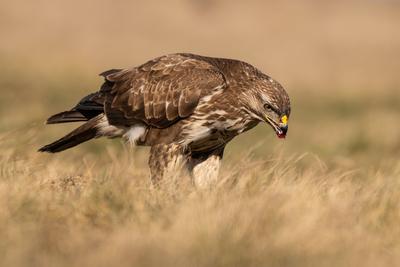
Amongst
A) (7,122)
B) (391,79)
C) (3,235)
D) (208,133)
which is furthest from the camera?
(391,79)

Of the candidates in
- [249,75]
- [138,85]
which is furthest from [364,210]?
[138,85]

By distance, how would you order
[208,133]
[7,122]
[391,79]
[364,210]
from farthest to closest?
[391,79], [7,122], [208,133], [364,210]

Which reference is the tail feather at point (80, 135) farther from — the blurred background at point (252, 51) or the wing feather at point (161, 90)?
the blurred background at point (252, 51)

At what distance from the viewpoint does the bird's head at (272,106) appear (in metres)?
7.59

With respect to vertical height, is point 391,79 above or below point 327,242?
below

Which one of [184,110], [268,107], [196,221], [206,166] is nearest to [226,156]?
[206,166]

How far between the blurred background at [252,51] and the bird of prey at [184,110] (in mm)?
4609

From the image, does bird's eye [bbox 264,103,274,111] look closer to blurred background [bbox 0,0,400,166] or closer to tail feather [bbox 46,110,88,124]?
tail feather [bbox 46,110,88,124]

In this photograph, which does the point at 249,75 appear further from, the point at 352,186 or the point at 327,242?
the point at 327,242

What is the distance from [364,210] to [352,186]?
639mm

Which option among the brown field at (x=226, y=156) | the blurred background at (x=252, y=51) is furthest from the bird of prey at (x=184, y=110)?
the blurred background at (x=252, y=51)

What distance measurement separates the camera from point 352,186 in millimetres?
7094

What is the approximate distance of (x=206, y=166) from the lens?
7992 mm

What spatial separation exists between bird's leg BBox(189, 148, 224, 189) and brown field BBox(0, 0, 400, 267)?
0.28 ft
